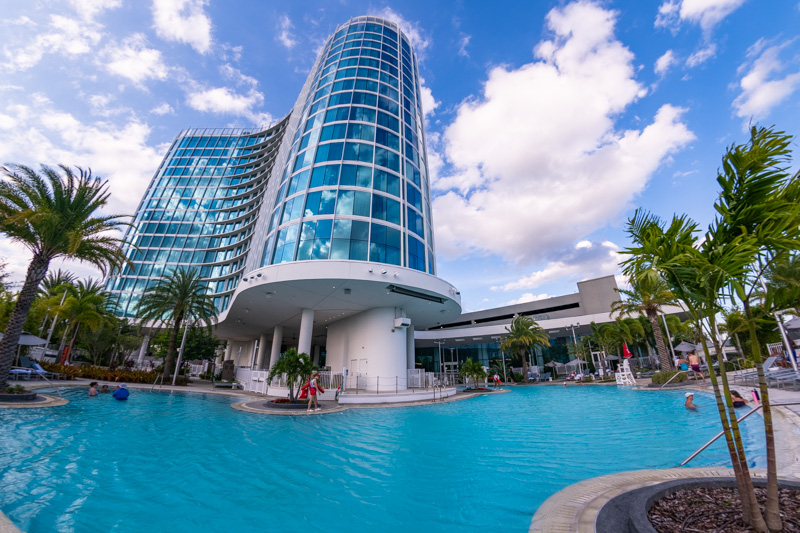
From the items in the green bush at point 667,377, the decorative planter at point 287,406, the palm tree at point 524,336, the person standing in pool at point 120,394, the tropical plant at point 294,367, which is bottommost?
the decorative planter at point 287,406

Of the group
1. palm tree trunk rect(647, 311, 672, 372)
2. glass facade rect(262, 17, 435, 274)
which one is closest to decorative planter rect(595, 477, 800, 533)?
glass facade rect(262, 17, 435, 274)

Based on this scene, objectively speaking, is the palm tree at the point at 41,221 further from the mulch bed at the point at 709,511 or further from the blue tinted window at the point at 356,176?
the mulch bed at the point at 709,511

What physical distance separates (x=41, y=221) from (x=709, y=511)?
2119 centimetres

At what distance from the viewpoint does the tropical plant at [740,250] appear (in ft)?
9.82

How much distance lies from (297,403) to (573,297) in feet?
157

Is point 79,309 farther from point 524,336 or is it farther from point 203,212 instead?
point 524,336

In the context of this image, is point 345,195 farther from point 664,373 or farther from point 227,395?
point 664,373

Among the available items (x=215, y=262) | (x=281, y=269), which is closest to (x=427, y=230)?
(x=281, y=269)

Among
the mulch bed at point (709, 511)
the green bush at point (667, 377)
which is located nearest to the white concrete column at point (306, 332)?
the mulch bed at point (709, 511)

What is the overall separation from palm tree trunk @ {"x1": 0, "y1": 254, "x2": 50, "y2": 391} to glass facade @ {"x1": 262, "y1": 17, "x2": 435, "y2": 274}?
35.2 ft

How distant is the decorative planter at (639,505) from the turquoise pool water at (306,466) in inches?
43.9

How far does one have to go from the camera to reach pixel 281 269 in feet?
61.8

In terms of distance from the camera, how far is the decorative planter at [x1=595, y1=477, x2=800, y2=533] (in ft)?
9.75

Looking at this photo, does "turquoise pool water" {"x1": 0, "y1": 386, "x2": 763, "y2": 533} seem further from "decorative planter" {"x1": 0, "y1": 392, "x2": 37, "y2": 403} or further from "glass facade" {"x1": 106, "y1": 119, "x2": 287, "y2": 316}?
"glass facade" {"x1": 106, "y1": 119, "x2": 287, "y2": 316}
